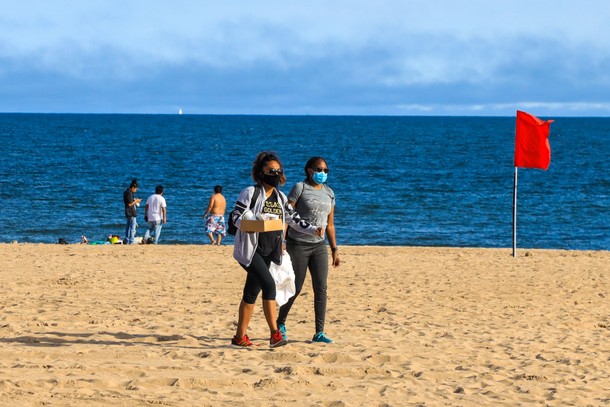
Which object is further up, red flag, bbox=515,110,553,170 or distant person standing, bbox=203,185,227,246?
red flag, bbox=515,110,553,170

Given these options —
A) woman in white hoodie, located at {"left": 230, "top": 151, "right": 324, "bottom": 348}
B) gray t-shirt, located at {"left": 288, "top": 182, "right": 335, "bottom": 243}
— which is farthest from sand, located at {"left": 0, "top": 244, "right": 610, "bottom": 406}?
gray t-shirt, located at {"left": 288, "top": 182, "right": 335, "bottom": 243}

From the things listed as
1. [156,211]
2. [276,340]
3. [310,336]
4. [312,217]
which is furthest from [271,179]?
[156,211]

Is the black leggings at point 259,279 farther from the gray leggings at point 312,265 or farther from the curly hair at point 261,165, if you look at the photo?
the curly hair at point 261,165

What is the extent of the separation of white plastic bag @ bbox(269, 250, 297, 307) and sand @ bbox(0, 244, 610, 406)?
0.48 metres

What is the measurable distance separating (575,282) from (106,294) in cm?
676

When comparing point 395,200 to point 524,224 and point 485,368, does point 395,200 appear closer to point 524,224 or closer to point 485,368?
point 524,224

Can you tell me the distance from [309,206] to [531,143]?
33.0 ft

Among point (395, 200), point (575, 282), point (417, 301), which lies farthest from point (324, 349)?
point (395, 200)

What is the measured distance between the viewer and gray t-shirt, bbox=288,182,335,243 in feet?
25.2

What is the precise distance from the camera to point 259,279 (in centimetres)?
734

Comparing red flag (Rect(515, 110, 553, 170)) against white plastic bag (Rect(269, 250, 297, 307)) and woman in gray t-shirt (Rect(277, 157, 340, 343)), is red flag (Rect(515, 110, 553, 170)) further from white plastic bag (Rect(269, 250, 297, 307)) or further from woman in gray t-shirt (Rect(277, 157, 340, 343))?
white plastic bag (Rect(269, 250, 297, 307))

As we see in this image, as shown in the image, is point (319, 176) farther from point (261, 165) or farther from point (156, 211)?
point (156, 211)

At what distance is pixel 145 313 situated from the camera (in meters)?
9.86

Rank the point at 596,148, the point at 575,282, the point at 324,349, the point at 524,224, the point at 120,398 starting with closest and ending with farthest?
the point at 120,398
the point at 324,349
the point at 575,282
the point at 524,224
the point at 596,148
